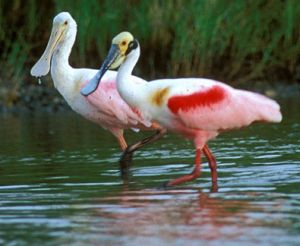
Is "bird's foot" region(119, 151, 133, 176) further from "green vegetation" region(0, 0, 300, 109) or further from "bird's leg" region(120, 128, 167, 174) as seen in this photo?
"green vegetation" region(0, 0, 300, 109)

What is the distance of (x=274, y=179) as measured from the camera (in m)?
10.2

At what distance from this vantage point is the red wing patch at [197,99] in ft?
33.6

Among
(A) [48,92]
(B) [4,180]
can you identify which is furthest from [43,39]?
(B) [4,180]

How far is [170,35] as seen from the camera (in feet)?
60.4

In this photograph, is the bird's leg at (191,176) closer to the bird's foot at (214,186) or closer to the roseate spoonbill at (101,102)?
the bird's foot at (214,186)

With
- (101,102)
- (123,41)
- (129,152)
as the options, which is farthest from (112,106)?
(123,41)

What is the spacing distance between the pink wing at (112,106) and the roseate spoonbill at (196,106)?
4.91ft

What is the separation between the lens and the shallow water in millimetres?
7828

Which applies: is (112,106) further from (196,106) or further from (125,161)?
(196,106)

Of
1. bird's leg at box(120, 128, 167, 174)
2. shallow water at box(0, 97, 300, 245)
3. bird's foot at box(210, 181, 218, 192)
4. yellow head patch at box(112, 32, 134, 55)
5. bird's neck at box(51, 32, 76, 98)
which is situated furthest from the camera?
bird's neck at box(51, 32, 76, 98)

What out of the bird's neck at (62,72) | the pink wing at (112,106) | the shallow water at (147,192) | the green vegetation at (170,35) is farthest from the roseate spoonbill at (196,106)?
the green vegetation at (170,35)

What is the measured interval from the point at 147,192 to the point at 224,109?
1.11 meters

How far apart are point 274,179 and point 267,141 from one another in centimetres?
297

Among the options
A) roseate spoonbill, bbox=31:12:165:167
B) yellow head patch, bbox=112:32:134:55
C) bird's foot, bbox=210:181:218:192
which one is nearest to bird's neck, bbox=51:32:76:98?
roseate spoonbill, bbox=31:12:165:167
